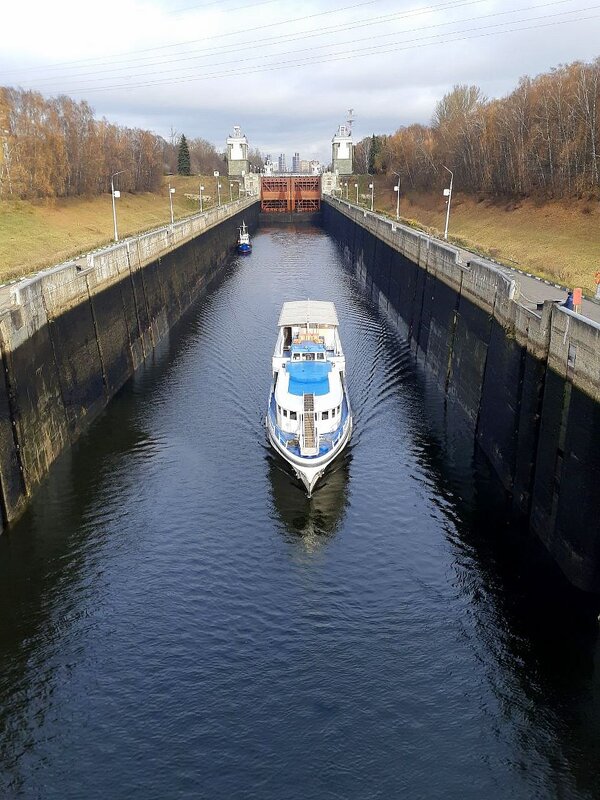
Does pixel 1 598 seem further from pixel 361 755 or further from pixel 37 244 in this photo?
pixel 37 244

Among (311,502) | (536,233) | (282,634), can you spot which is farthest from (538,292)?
(536,233)

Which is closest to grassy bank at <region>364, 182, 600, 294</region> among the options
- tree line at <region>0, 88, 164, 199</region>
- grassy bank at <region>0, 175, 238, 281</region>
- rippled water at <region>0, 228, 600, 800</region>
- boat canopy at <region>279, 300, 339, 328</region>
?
boat canopy at <region>279, 300, 339, 328</region>

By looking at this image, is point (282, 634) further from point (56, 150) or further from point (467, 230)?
point (56, 150)

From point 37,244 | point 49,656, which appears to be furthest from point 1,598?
point 37,244

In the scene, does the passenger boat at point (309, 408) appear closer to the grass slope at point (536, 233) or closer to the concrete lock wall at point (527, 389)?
the concrete lock wall at point (527, 389)

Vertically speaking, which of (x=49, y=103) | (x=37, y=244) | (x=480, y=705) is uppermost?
(x=49, y=103)

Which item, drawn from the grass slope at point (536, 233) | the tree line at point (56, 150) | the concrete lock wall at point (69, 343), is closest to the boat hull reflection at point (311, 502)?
the concrete lock wall at point (69, 343)

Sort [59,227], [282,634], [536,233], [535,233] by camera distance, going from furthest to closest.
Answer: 1. [59,227]
2. [535,233]
3. [536,233]
4. [282,634]
